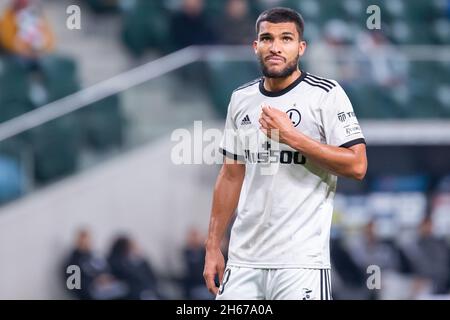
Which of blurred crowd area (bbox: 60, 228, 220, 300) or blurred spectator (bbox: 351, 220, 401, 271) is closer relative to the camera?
blurred crowd area (bbox: 60, 228, 220, 300)

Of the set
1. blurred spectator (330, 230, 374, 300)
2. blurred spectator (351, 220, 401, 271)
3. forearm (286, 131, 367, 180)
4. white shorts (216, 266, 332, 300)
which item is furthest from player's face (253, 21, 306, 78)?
blurred spectator (351, 220, 401, 271)

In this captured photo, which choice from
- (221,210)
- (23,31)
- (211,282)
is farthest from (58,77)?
(211,282)

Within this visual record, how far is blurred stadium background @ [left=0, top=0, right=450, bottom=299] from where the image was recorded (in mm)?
10414

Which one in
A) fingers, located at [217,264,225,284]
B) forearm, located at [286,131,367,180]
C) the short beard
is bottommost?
fingers, located at [217,264,225,284]

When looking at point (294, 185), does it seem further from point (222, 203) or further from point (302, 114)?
point (222, 203)

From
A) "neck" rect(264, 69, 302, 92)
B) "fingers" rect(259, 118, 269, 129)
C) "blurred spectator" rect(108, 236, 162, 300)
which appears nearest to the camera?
"fingers" rect(259, 118, 269, 129)

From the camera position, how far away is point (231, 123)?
17.3 ft

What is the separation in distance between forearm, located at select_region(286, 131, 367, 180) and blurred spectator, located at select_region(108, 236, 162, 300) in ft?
18.5

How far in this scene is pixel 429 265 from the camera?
11242 mm

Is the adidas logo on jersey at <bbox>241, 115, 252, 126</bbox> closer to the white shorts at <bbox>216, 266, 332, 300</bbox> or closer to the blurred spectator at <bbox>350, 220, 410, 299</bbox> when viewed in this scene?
the white shorts at <bbox>216, 266, 332, 300</bbox>

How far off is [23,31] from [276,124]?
694cm

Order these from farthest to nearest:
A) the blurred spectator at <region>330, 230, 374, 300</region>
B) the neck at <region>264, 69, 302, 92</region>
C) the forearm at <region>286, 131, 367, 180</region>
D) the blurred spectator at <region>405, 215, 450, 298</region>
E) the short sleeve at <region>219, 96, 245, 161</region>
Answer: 1. the blurred spectator at <region>405, 215, 450, 298</region>
2. the blurred spectator at <region>330, 230, 374, 300</region>
3. the short sleeve at <region>219, 96, 245, 161</region>
4. the neck at <region>264, 69, 302, 92</region>
5. the forearm at <region>286, 131, 367, 180</region>

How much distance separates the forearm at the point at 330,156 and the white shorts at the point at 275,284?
474 millimetres
